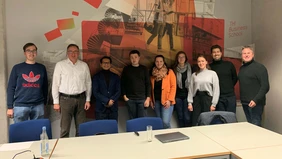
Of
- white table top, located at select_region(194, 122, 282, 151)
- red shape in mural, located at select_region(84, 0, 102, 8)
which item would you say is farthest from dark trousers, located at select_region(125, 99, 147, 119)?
red shape in mural, located at select_region(84, 0, 102, 8)

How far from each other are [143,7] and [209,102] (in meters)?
2.03

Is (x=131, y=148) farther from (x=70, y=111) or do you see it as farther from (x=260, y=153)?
(x=70, y=111)

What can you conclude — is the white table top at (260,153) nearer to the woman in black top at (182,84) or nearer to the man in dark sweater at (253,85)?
the man in dark sweater at (253,85)

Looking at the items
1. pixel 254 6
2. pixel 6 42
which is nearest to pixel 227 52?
pixel 254 6

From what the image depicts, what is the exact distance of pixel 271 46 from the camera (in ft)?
14.3

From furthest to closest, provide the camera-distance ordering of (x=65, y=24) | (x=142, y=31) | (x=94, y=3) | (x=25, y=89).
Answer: (x=142, y=31), (x=94, y=3), (x=65, y=24), (x=25, y=89)

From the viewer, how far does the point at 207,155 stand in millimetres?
1857

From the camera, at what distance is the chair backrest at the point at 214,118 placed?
2891mm

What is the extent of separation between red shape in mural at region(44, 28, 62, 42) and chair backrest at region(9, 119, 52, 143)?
175 cm

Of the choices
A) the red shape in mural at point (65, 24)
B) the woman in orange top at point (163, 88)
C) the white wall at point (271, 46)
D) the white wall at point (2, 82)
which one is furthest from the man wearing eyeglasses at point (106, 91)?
the white wall at point (271, 46)

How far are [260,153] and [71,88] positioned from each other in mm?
2663

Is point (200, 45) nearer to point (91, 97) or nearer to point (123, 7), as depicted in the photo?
point (123, 7)

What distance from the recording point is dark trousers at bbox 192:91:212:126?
12.2ft

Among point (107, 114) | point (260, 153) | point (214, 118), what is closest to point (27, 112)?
point (107, 114)
